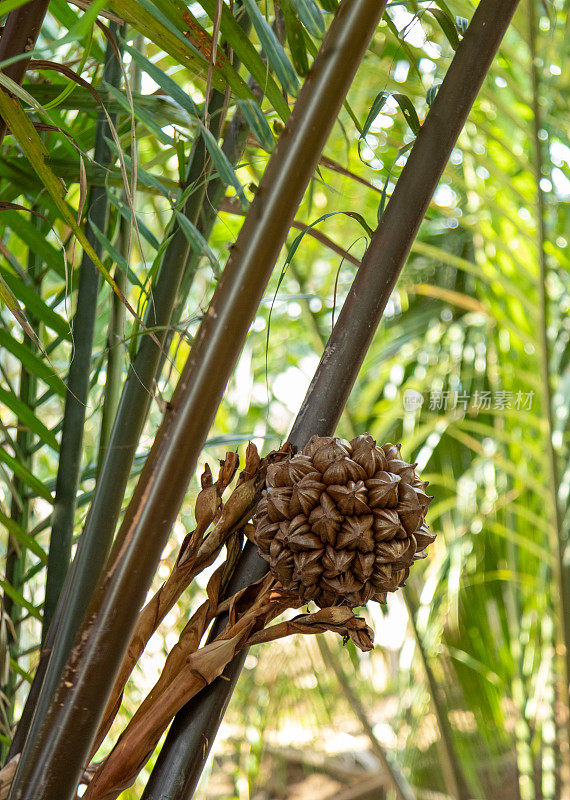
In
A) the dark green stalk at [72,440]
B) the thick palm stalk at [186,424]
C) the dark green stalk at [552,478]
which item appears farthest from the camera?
the dark green stalk at [552,478]

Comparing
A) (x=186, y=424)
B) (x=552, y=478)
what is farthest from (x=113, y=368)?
(x=552, y=478)

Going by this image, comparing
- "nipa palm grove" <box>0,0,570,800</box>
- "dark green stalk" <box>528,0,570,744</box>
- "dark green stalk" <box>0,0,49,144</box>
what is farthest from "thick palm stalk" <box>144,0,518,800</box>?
"dark green stalk" <box>528,0,570,744</box>

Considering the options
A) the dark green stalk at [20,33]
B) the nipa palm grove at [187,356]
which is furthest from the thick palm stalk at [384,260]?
the dark green stalk at [20,33]

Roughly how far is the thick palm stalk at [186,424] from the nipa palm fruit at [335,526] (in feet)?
0.17

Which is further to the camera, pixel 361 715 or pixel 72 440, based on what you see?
pixel 361 715

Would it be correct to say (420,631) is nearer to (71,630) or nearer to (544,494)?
(544,494)

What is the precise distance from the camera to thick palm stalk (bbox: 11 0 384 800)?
18 cm

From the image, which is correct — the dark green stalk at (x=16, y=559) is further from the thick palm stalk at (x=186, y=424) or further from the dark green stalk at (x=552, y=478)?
the dark green stalk at (x=552, y=478)

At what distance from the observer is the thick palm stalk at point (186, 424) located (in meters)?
0.18

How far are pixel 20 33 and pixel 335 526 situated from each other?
0.19m

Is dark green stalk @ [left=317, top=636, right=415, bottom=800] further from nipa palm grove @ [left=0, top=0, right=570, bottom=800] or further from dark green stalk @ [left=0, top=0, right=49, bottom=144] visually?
dark green stalk @ [left=0, top=0, right=49, bottom=144]

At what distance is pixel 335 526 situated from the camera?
22cm

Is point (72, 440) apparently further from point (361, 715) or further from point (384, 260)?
point (361, 715)

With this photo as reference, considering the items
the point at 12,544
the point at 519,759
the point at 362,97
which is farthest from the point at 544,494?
the point at 12,544
